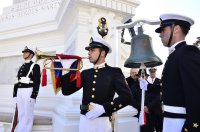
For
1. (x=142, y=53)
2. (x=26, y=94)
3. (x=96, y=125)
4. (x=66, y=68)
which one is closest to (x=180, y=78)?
(x=96, y=125)

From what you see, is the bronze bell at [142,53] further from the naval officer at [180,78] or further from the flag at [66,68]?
the naval officer at [180,78]

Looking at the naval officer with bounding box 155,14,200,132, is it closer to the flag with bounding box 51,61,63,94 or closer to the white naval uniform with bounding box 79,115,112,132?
the white naval uniform with bounding box 79,115,112,132

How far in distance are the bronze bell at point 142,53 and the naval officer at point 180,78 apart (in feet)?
4.05

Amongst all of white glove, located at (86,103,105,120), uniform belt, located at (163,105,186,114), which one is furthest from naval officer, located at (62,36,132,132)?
uniform belt, located at (163,105,186,114)

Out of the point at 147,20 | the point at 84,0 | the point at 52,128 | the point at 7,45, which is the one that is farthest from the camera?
the point at 7,45

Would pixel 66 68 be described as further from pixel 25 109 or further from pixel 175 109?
pixel 25 109

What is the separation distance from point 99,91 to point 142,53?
1140 millimetres

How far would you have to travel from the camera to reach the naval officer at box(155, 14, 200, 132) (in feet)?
5.00

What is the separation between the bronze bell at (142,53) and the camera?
10.4ft

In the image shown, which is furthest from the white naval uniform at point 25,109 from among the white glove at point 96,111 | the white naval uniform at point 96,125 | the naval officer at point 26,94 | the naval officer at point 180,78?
the naval officer at point 180,78

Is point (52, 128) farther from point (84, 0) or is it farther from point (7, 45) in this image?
point (7, 45)

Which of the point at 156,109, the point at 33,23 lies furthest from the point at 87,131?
the point at 33,23

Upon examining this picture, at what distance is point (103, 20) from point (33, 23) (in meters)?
3.30

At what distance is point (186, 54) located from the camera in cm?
167
